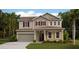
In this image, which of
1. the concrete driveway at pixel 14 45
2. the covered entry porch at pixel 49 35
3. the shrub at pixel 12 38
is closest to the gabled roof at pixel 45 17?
the covered entry porch at pixel 49 35

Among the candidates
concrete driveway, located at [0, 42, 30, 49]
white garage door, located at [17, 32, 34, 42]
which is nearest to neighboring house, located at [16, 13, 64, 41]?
white garage door, located at [17, 32, 34, 42]

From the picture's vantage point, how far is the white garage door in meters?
14.1

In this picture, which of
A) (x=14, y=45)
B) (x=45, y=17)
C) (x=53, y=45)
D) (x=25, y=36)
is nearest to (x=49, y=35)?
(x=53, y=45)

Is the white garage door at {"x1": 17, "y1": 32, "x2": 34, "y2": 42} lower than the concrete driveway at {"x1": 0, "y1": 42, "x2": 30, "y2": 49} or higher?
higher

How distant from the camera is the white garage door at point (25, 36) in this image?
1412 centimetres

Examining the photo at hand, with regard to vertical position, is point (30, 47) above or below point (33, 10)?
below

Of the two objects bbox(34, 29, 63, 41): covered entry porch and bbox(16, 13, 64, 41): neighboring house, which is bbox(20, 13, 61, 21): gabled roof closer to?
bbox(16, 13, 64, 41): neighboring house

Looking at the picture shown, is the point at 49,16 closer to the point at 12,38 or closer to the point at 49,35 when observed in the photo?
the point at 49,35

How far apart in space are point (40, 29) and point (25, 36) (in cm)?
48
